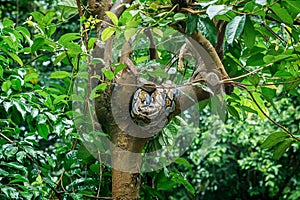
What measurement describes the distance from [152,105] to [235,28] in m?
0.17

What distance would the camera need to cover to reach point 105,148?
79cm

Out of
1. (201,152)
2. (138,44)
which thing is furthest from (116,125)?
(201,152)

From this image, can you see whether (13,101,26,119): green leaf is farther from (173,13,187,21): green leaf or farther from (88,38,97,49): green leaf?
(173,13,187,21): green leaf

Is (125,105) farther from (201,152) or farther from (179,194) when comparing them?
(179,194)

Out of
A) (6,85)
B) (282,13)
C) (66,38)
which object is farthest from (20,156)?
(282,13)

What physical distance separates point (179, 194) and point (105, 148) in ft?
8.41

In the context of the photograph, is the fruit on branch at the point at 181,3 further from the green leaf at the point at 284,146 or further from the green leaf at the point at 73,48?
the green leaf at the point at 284,146

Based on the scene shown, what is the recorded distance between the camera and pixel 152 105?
65cm

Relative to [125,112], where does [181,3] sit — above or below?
above

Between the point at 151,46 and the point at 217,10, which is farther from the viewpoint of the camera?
the point at 151,46

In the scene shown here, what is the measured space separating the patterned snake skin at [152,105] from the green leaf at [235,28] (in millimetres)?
126

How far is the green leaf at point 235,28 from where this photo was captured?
22.0 inches

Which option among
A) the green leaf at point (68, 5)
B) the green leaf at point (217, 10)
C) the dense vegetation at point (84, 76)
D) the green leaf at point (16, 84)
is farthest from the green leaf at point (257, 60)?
the green leaf at point (16, 84)

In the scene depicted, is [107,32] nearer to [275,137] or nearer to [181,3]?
[181,3]
